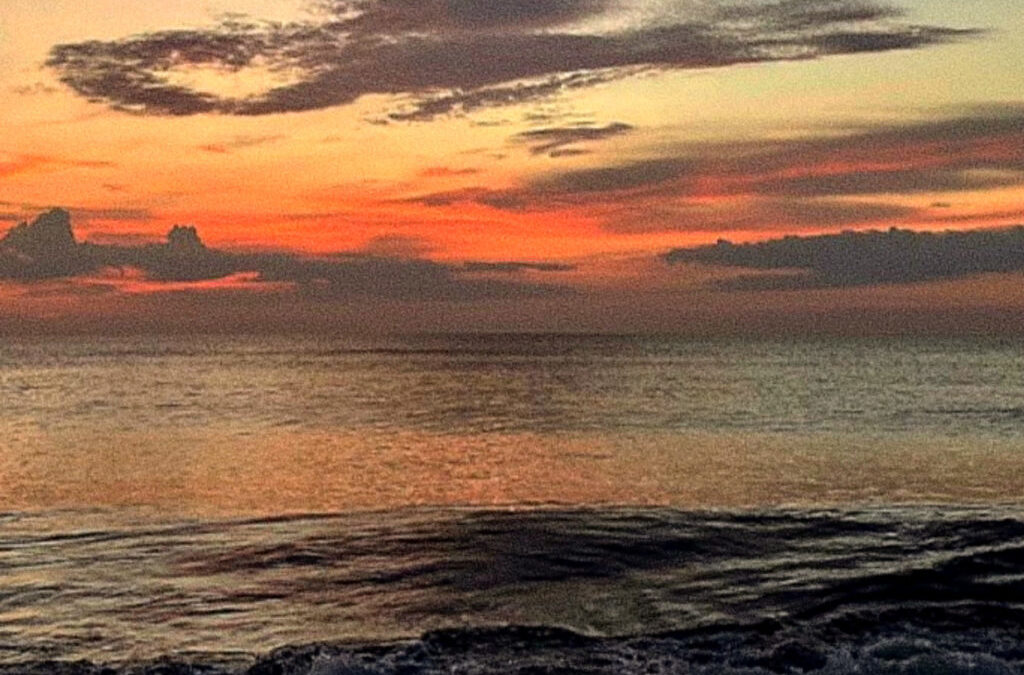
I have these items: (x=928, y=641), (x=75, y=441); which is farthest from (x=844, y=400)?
(x=928, y=641)

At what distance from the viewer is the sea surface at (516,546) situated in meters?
15.7

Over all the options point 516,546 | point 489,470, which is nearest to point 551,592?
point 516,546

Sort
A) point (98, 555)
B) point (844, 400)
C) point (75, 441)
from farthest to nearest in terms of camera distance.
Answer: point (844, 400) < point (75, 441) < point (98, 555)

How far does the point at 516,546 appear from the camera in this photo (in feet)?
75.7

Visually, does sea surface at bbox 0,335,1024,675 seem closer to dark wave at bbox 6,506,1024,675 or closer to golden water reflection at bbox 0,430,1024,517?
dark wave at bbox 6,506,1024,675

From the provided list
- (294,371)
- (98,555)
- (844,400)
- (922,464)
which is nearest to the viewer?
(98,555)

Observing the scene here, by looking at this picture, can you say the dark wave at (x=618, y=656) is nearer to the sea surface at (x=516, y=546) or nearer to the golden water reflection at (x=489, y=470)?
the sea surface at (x=516, y=546)

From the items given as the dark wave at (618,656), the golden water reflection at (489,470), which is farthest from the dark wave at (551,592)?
the golden water reflection at (489,470)

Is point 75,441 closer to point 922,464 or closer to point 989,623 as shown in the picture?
point 922,464

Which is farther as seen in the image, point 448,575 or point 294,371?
point 294,371

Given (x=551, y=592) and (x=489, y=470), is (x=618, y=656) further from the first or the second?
(x=489, y=470)

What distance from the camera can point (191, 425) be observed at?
179ft

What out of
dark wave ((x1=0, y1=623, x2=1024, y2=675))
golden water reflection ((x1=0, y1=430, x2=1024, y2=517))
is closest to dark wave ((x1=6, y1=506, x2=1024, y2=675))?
dark wave ((x1=0, y1=623, x2=1024, y2=675))

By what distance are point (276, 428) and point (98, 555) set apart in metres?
31.6
